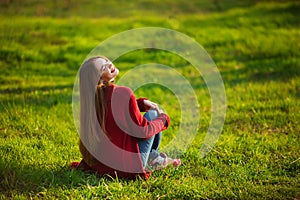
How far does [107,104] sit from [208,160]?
4.42 feet

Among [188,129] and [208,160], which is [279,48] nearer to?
[188,129]

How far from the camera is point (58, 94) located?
23.2 feet

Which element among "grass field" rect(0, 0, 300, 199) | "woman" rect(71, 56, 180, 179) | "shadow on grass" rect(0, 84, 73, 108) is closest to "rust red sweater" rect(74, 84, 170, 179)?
"woman" rect(71, 56, 180, 179)

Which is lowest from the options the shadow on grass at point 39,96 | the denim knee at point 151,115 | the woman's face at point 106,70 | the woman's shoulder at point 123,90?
the shadow on grass at point 39,96

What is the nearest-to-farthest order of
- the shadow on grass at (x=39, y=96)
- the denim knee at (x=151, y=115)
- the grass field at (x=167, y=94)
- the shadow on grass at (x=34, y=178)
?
the shadow on grass at (x=34, y=178), the grass field at (x=167, y=94), the denim knee at (x=151, y=115), the shadow on grass at (x=39, y=96)

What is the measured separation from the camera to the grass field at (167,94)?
163 inches

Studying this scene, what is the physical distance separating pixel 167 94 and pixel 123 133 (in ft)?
11.6

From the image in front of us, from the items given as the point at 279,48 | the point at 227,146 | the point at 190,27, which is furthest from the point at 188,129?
the point at 190,27

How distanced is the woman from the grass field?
17 cm

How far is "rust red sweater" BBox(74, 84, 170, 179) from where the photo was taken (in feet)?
13.1

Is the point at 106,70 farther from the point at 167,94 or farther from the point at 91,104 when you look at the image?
the point at 167,94

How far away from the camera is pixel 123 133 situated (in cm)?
408

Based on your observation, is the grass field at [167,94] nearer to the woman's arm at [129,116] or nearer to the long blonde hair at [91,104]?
the long blonde hair at [91,104]

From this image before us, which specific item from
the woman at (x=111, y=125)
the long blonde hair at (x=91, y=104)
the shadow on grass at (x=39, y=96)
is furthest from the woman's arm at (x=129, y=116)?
the shadow on grass at (x=39, y=96)
